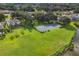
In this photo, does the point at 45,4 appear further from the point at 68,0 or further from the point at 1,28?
the point at 1,28

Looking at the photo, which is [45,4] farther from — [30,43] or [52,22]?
[30,43]

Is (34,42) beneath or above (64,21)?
beneath

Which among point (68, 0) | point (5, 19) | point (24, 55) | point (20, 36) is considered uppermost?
point (68, 0)

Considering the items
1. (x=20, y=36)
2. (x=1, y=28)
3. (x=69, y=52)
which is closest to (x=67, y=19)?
(x=69, y=52)

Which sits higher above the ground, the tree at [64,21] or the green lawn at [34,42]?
the tree at [64,21]

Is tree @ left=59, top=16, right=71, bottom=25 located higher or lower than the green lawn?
higher

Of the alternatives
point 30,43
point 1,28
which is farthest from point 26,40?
point 1,28

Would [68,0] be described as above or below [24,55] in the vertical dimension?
above
